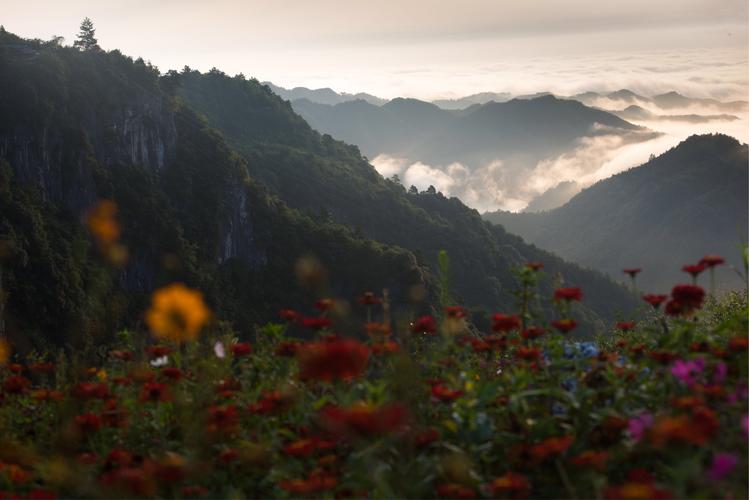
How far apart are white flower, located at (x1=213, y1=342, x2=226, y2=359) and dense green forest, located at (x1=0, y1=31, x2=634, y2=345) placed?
6781cm

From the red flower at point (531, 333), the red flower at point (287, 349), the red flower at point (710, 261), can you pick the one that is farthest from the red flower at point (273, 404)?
the red flower at point (710, 261)

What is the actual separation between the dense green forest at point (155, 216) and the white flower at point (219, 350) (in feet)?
222

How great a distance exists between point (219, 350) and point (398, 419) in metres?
2.58

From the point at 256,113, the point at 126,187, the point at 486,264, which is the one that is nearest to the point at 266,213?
the point at 126,187

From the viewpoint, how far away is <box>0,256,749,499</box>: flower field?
11.2 feet

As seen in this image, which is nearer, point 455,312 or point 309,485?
point 309,485

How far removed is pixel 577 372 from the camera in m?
4.68

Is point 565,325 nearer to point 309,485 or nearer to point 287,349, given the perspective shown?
point 287,349

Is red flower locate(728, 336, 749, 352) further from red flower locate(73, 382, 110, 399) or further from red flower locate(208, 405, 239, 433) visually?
red flower locate(73, 382, 110, 399)

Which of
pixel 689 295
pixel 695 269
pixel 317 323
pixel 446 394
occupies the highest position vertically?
pixel 695 269

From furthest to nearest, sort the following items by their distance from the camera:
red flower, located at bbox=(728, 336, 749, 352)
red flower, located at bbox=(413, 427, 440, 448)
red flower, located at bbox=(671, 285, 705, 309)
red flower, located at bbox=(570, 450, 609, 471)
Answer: red flower, located at bbox=(671, 285, 705, 309) → red flower, located at bbox=(728, 336, 749, 352) → red flower, located at bbox=(413, 427, 440, 448) → red flower, located at bbox=(570, 450, 609, 471)

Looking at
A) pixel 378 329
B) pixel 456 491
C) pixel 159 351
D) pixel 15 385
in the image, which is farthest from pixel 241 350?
pixel 456 491

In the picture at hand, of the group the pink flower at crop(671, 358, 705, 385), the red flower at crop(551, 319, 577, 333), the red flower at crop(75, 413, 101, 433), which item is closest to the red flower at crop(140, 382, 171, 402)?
the red flower at crop(75, 413, 101, 433)

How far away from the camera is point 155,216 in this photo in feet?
316
